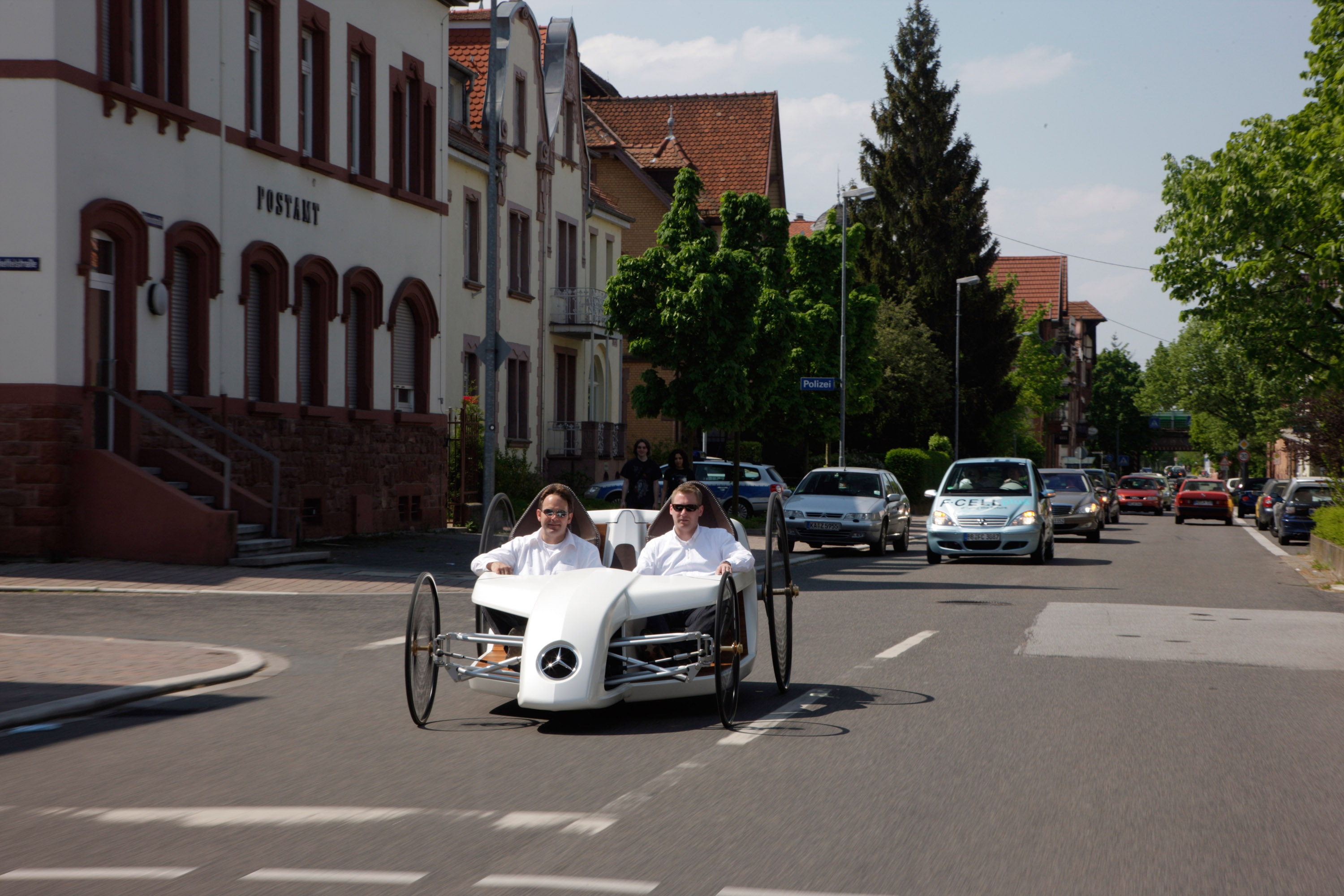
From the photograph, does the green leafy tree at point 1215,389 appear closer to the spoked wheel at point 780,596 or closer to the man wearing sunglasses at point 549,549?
the spoked wheel at point 780,596

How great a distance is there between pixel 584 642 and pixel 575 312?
32912mm

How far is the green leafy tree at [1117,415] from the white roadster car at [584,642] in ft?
496

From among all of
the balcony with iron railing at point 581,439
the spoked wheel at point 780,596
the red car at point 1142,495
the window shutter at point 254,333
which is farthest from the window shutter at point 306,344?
the red car at point 1142,495

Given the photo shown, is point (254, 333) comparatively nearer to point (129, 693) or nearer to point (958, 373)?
point (129, 693)

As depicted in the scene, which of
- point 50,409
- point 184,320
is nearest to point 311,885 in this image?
point 50,409

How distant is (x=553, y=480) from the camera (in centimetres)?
3950

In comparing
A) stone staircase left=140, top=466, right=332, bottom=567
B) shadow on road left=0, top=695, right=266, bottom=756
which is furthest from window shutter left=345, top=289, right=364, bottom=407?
shadow on road left=0, top=695, right=266, bottom=756

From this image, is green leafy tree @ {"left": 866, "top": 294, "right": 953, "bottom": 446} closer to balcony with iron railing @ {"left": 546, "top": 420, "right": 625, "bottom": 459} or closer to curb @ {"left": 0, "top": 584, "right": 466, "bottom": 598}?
balcony with iron railing @ {"left": 546, "top": 420, "right": 625, "bottom": 459}

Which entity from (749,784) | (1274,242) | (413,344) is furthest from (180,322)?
(1274,242)

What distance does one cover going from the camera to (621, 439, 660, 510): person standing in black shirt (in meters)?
19.8

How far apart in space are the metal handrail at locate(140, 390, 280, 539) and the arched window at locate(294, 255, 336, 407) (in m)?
3.27

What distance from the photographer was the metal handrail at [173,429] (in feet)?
63.8

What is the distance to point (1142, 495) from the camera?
204ft

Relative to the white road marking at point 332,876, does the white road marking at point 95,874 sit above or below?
below
